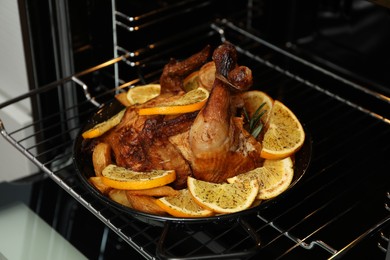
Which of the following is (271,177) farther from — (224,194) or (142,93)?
(142,93)

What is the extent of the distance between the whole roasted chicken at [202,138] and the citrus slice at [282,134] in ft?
0.09

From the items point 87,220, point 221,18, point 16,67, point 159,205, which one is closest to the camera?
point 159,205

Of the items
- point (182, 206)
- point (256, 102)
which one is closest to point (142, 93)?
point (256, 102)

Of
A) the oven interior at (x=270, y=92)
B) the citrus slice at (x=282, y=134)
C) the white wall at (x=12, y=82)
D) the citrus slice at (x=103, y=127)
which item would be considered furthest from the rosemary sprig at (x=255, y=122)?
the white wall at (x=12, y=82)

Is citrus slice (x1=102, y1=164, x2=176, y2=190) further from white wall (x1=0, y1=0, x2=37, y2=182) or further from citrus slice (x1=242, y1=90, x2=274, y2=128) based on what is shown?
white wall (x1=0, y1=0, x2=37, y2=182)

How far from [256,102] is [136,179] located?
0.35m

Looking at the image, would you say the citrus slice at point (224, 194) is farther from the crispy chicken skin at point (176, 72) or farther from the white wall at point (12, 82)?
the white wall at point (12, 82)

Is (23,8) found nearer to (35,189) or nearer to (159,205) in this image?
(35,189)

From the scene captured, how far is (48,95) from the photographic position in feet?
5.73

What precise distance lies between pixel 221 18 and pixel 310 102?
0.33 metres

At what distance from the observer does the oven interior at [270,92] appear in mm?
1486

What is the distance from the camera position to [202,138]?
4.23 ft

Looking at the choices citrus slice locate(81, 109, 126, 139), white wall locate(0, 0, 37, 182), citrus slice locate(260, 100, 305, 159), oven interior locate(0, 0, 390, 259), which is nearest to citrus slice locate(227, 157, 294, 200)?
citrus slice locate(260, 100, 305, 159)

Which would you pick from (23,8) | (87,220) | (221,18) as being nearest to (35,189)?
(87,220)
